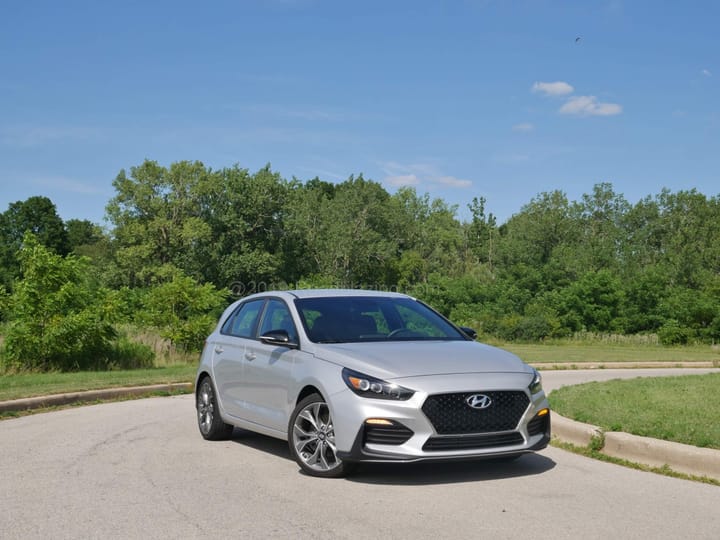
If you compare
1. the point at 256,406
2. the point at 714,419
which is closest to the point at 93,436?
the point at 256,406

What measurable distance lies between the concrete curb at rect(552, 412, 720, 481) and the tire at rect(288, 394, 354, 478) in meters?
3.00

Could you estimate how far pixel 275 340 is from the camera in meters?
8.26

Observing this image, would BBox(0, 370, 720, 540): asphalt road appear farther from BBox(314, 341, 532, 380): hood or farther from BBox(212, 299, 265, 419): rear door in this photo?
BBox(314, 341, 532, 380): hood

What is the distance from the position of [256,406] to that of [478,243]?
97.4m

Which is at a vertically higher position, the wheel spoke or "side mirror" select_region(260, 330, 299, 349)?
"side mirror" select_region(260, 330, 299, 349)

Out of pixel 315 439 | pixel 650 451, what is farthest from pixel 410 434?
pixel 650 451

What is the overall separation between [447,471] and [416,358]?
1186mm

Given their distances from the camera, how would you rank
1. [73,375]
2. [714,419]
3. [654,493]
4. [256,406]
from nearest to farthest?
1. [654,493]
2. [256,406]
3. [714,419]
4. [73,375]

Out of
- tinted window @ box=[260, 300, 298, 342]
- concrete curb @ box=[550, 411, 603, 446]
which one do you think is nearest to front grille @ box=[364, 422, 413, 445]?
tinted window @ box=[260, 300, 298, 342]

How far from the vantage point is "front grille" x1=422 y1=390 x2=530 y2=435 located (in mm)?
7062

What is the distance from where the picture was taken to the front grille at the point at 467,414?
23.2 ft

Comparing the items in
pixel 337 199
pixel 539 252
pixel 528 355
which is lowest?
pixel 528 355

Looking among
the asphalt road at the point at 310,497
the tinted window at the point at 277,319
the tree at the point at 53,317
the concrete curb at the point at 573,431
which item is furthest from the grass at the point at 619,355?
the asphalt road at the point at 310,497

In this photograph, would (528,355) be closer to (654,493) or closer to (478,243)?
(654,493)
